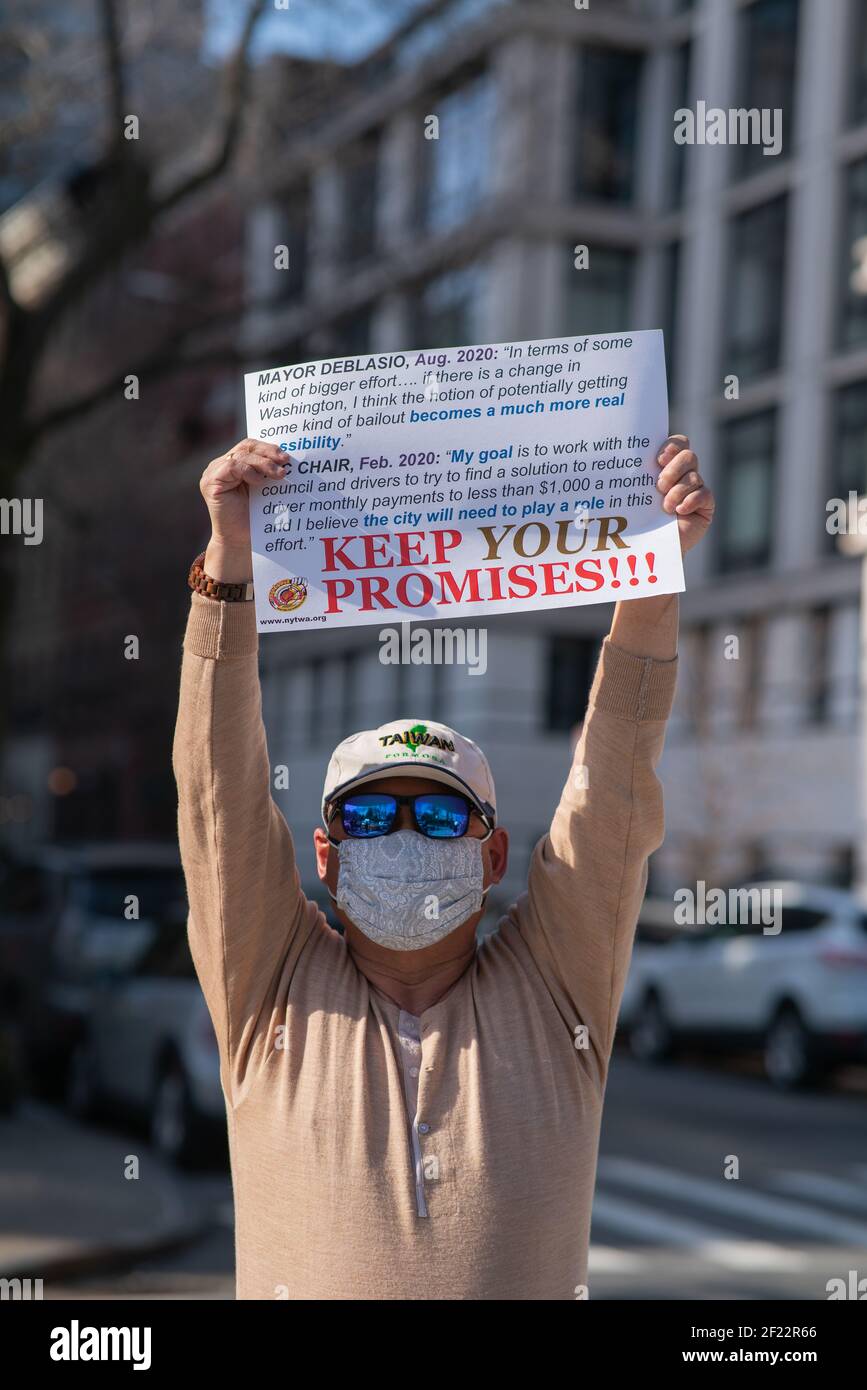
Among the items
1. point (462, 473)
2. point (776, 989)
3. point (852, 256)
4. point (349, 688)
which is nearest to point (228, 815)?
point (462, 473)

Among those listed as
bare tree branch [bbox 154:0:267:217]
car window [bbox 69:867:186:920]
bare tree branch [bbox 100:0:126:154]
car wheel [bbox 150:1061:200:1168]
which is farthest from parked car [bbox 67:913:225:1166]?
bare tree branch [bbox 100:0:126:154]

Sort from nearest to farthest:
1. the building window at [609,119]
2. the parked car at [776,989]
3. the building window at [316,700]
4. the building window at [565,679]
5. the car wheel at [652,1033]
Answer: the parked car at [776,989] < the car wheel at [652,1033] < the building window at [609,119] < the building window at [565,679] < the building window at [316,700]

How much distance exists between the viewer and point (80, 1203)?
33.7 feet

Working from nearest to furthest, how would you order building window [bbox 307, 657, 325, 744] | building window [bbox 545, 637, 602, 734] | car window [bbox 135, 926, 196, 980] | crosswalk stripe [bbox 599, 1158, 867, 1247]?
crosswalk stripe [bbox 599, 1158, 867, 1247] → car window [bbox 135, 926, 196, 980] → building window [bbox 545, 637, 602, 734] → building window [bbox 307, 657, 325, 744]

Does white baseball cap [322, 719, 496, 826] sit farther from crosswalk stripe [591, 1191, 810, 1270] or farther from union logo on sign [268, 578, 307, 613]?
crosswalk stripe [591, 1191, 810, 1270]

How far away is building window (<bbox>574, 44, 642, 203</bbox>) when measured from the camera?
36312 mm

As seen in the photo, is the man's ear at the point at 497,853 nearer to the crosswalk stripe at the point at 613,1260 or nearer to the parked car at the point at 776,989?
the crosswalk stripe at the point at 613,1260

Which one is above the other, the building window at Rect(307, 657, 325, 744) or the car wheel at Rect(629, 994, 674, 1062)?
the building window at Rect(307, 657, 325, 744)

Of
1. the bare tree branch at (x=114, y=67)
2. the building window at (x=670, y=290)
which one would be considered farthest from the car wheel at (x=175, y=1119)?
the building window at (x=670, y=290)

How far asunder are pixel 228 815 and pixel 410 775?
0.99 feet

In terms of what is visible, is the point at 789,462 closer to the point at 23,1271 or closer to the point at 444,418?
the point at 23,1271

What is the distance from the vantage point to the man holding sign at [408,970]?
2.72 m

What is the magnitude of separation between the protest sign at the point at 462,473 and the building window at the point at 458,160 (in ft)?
41.6

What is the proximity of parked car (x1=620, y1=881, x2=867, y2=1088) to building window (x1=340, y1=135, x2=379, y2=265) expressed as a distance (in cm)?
782
